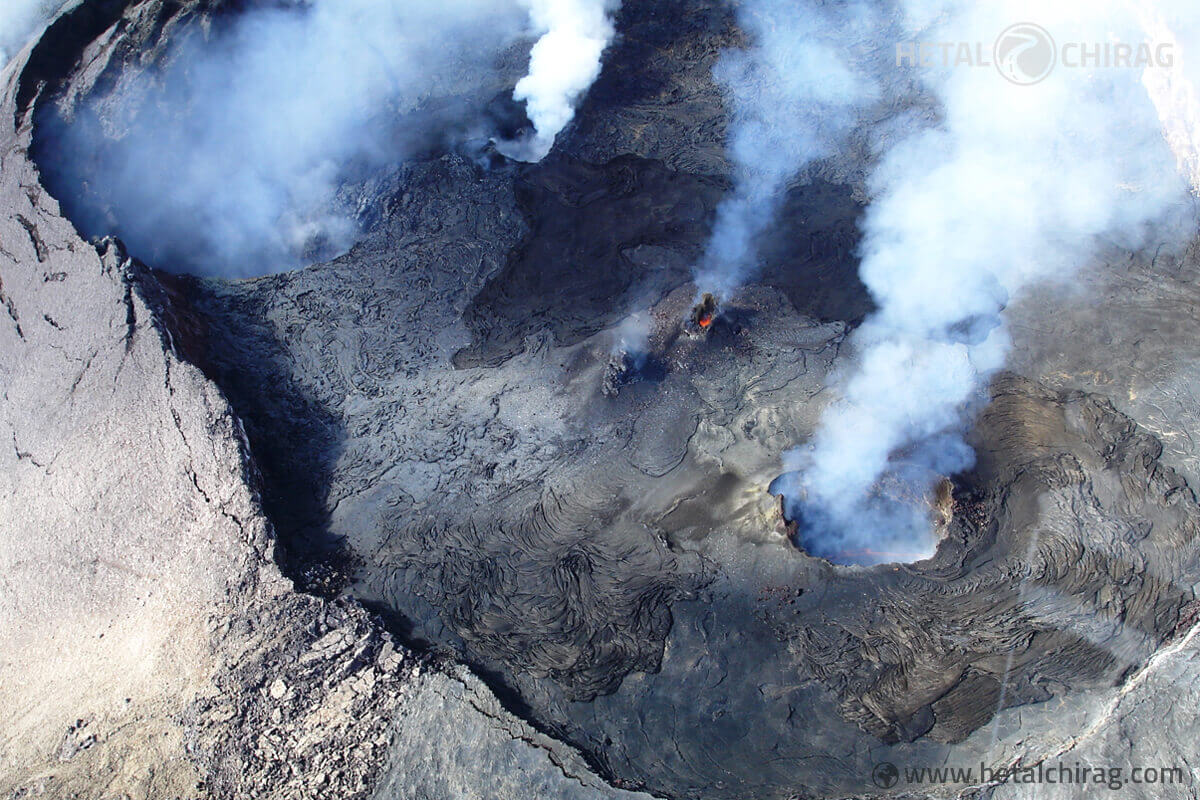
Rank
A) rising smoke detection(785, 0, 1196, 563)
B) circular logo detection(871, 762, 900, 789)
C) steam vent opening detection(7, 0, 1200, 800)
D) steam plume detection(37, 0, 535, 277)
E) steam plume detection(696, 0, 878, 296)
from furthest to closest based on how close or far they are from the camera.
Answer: steam plume detection(696, 0, 878, 296) < steam plume detection(37, 0, 535, 277) < rising smoke detection(785, 0, 1196, 563) < steam vent opening detection(7, 0, 1200, 800) < circular logo detection(871, 762, 900, 789)

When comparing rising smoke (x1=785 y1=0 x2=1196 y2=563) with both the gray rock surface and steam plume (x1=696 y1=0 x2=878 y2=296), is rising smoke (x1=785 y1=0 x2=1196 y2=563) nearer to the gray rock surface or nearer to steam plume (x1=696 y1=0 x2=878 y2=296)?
steam plume (x1=696 y1=0 x2=878 y2=296)

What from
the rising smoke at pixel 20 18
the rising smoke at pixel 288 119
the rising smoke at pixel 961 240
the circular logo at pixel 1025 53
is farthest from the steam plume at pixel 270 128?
the circular logo at pixel 1025 53

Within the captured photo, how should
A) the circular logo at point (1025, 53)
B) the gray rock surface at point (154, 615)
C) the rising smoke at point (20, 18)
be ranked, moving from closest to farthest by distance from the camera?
1. the gray rock surface at point (154, 615)
2. the circular logo at point (1025, 53)
3. the rising smoke at point (20, 18)

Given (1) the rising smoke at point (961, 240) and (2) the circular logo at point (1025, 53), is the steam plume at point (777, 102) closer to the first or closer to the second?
(1) the rising smoke at point (961, 240)

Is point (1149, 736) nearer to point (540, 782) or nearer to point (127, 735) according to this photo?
point (540, 782)

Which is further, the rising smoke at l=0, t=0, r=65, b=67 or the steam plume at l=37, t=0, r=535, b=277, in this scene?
the rising smoke at l=0, t=0, r=65, b=67

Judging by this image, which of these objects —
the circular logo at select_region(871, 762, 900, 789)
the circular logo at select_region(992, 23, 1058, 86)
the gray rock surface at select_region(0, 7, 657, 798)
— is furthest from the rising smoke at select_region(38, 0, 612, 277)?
the circular logo at select_region(871, 762, 900, 789)

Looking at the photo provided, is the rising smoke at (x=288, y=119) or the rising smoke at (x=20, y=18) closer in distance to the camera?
the rising smoke at (x=288, y=119)

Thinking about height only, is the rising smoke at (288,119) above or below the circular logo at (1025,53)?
above
